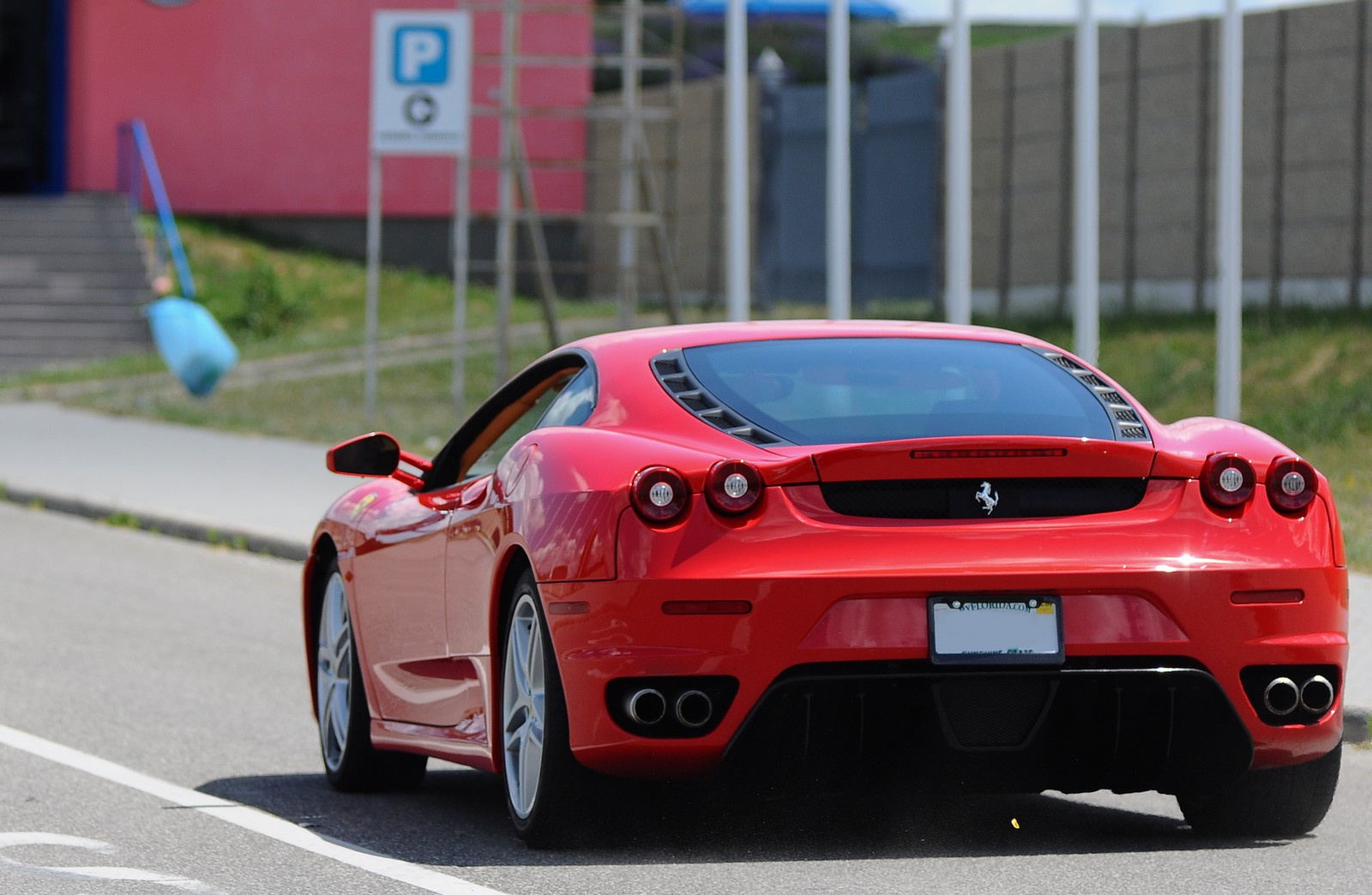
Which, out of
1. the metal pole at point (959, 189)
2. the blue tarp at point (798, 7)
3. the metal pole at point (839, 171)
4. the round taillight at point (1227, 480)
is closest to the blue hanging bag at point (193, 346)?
the metal pole at point (839, 171)

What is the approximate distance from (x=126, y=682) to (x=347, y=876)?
163 inches

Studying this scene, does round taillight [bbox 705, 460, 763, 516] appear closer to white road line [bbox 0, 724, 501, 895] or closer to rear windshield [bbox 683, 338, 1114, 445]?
rear windshield [bbox 683, 338, 1114, 445]

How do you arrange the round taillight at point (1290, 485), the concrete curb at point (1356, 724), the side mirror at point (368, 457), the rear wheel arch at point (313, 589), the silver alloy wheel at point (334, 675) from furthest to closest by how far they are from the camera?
the concrete curb at point (1356, 724), the rear wheel arch at point (313, 589), the silver alloy wheel at point (334, 675), the side mirror at point (368, 457), the round taillight at point (1290, 485)

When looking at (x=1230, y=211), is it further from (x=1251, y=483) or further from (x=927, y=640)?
(x=927, y=640)

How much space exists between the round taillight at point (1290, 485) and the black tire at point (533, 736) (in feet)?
5.97

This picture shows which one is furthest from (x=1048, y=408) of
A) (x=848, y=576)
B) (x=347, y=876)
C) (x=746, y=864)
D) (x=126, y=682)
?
(x=126, y=682)

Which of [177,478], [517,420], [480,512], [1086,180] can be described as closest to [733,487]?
[480,512]

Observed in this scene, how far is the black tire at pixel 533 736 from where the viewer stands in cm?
614

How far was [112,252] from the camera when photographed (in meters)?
32.5

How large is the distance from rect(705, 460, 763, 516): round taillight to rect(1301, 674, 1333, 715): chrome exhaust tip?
4.71 feet

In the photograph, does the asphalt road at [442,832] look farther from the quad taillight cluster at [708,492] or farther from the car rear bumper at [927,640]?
the quad taillight cluster at [708,492]

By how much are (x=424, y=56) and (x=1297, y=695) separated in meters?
15.9

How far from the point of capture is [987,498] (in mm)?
6055

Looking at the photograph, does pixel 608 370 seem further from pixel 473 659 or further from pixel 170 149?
pixel 170 149
